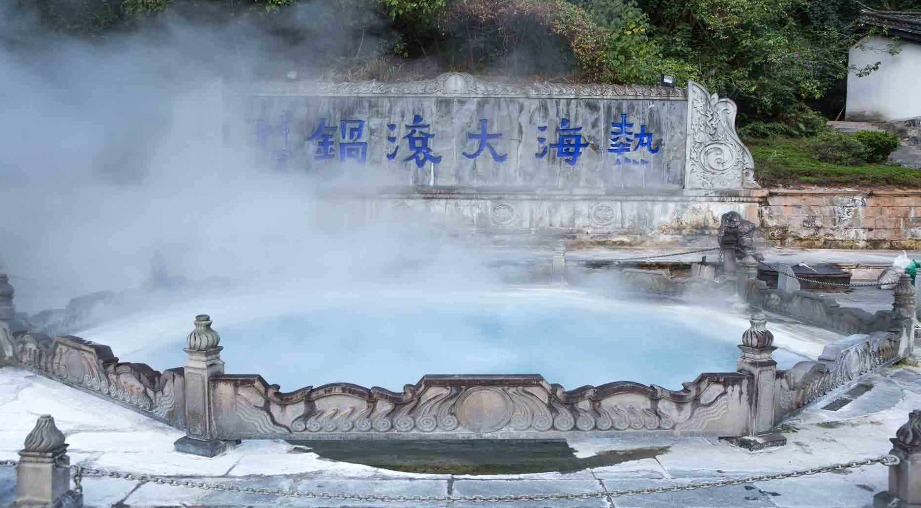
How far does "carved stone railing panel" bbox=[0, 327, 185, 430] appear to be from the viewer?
583 cm

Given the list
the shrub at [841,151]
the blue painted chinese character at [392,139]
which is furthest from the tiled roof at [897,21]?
the blue painted chinese character at [392,139]

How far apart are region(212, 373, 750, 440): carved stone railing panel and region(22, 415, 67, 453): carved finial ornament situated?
121 centimetres

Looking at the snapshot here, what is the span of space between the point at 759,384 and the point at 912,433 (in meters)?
1.24

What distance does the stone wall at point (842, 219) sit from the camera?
16.1 meters

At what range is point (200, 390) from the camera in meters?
5.55

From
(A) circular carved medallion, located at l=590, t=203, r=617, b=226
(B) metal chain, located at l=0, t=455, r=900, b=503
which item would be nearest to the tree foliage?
(A) circular carved medallion, located at l=590, t=203, r=617, b=226

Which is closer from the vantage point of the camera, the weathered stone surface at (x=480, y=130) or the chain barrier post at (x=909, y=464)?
the chain barrier post at (x=909, y=464)

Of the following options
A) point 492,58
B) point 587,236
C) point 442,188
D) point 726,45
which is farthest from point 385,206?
A: point 726,45

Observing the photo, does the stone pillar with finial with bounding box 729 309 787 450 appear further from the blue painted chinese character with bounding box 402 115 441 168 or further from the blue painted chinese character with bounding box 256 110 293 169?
the blue painted chinese character with bounding box 256 110 293 169

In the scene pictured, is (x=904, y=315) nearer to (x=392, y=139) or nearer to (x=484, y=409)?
(x=484, y=409)

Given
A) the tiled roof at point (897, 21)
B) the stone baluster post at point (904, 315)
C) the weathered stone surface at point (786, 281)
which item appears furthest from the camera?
the tiled roof at point (897, 21)

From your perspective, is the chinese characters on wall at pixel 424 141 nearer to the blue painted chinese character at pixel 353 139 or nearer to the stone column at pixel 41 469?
the blue painted chinese character at pixel 353 139

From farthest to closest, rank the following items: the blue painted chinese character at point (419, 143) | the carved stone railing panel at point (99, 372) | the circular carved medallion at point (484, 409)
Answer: the blue painted chinese character at point (419, 143)
the carved stone railing panel at point (99, 372)
the circular carved medallion at point (484, 409)

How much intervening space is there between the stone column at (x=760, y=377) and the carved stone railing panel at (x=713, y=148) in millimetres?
10808
